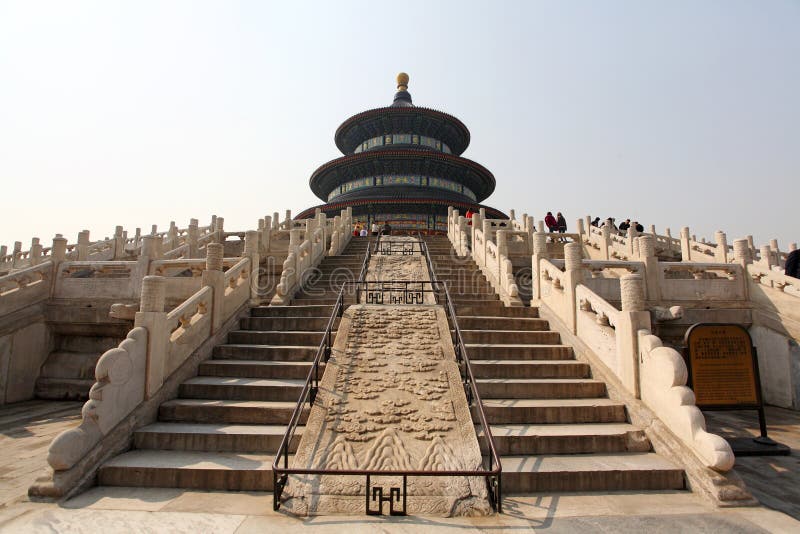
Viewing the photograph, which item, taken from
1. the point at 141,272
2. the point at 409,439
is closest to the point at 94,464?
the point at 409,439

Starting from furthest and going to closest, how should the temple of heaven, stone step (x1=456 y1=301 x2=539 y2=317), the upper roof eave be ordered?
1. the upper roof eave
2. the temple of heaven
3. stone step (x1=456 y1=301 x2=539 y2=317)

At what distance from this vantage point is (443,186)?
110 ft

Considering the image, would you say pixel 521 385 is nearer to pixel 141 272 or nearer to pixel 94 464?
pixel 94 464

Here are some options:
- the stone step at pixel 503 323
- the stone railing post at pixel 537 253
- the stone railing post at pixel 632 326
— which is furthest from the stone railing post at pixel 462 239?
the stone railing post at pixel 632 326

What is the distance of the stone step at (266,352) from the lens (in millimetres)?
7746

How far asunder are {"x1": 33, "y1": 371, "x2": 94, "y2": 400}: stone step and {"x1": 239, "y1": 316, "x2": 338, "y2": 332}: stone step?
4270mm

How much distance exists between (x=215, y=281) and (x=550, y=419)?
668cm

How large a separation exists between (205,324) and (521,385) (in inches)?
231

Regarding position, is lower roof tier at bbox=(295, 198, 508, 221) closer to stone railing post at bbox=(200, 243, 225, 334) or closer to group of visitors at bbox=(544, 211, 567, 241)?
group of visitors at bbox=(544, 211, 567, 241)

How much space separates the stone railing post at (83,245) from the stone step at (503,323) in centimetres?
1380

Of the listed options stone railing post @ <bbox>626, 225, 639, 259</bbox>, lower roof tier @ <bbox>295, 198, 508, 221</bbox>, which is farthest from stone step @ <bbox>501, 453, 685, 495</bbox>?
lower roof tier @ <bbox>295, 198, 508, 221</bbox>

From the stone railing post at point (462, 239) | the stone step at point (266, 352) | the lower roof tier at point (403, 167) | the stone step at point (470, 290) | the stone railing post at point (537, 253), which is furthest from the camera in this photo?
the lower roof tier at point (403, 167)

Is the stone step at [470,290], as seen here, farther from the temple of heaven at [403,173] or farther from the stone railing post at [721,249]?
the temple of heaven at [403,173]

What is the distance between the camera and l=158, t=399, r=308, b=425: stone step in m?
6.08
